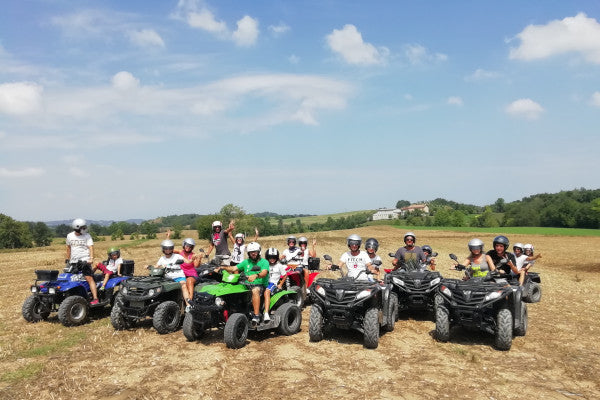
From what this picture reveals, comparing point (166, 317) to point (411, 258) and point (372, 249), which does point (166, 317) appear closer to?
point (372, 249)

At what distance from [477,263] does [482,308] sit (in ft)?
6.48

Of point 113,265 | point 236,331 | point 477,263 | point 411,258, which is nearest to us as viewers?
point 236,331

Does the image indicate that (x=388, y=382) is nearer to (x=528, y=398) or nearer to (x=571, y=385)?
(x=528, y=398)

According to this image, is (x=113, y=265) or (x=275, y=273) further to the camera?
(x=113, y=265)

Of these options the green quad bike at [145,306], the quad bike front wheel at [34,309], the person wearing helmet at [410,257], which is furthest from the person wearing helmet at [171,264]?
the person wearing helmet at [410,257]

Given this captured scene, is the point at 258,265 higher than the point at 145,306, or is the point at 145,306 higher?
the point at 258,265

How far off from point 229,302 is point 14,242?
74.8m

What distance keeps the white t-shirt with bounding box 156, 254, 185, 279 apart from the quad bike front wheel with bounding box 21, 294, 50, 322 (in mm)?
3037

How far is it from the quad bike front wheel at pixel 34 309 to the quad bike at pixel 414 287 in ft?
26.5

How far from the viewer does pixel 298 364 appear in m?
7.22

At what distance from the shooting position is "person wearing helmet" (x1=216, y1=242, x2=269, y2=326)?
27.7ft

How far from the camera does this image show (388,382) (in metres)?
6.42

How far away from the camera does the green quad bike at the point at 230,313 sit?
8000 mm

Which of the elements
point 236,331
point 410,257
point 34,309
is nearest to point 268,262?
point 236,331
